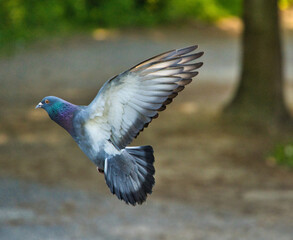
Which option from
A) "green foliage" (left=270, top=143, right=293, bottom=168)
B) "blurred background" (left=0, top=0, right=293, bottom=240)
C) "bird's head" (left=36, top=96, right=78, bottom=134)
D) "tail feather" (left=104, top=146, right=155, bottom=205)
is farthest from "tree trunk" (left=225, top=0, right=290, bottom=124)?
"bird's head" (left=36, top=96, right=78, bottom=134)

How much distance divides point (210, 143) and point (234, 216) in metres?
2.41

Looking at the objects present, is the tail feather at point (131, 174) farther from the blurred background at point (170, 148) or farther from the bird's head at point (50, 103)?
the blurred background at point (170, 148)

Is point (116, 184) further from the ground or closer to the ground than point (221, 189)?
closer to the ground

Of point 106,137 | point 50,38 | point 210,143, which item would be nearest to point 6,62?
point 50,38

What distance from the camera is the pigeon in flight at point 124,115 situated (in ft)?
5.64

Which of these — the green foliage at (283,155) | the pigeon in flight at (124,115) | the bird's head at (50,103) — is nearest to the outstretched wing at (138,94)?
the pigeon in flight at (124,115)

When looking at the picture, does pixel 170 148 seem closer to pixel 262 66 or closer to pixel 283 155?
pixel 283 155

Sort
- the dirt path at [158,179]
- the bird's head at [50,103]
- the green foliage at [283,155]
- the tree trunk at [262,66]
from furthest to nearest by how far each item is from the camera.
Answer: the tree trunk at [262,66]
the green foliage at [283,155]
the dirt path at [158,179]
the bird's head at [50,103]

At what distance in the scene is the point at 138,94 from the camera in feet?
5.92

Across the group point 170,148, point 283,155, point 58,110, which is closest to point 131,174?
point 58,110

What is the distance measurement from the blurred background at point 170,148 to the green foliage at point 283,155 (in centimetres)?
2

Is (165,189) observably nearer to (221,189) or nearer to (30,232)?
(221,189)

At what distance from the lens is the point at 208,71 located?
48.6 ft

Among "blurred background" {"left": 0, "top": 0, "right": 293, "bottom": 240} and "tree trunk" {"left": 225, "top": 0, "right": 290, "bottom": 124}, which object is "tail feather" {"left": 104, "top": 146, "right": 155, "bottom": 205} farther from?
"tree trunk" {"left": 225, "top": 0, "right": 290, "bottom": 124}
